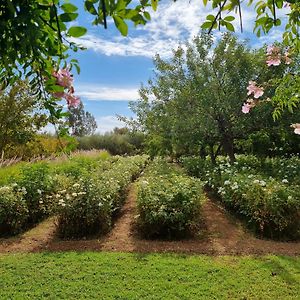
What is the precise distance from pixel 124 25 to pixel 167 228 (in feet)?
15.7

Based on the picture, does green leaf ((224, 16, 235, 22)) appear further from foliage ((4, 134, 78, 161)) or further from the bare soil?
foliage ((4, 134, 78, 161))

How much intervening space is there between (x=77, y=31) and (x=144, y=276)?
342cm

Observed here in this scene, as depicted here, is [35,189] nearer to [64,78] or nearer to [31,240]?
[31,240]

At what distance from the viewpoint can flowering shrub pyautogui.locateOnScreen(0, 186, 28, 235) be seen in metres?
5.56

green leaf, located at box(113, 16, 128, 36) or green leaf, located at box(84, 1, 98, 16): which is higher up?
green leaf, located at box(84, 1, 98, 16)

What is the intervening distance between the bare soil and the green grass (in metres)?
0.27

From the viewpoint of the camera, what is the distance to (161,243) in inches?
200

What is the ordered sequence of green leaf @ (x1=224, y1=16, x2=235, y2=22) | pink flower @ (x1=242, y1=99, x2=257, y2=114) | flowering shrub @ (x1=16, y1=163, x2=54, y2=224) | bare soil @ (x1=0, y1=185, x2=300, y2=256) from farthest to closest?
flowering shrub @ (x1=16, y1=163, x2=54, y2=224), bare soil @ (x1=0, y1=185, x2=300, y2=256), pink flower @ (x1=242, y1=99, x2=257, y2=114), green leaf @ (x1=224, y1=16, x2=235, y2=22)

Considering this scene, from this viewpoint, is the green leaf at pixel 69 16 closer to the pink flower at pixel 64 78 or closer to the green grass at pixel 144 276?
the pink flower at pixel 64 78

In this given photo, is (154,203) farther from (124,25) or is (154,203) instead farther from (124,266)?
(124,25)

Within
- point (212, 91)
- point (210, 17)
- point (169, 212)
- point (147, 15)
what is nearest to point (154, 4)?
point (147, 15)

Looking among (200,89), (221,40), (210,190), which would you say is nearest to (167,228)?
A: (210,190)

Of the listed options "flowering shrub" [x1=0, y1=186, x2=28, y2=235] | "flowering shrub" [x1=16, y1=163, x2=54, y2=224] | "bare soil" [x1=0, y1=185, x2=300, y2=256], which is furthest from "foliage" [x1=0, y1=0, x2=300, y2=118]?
"flowering shrub" [x1=16, y1=163, x2=54, y2=224]

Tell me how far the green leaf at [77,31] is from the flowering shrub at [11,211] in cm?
521
